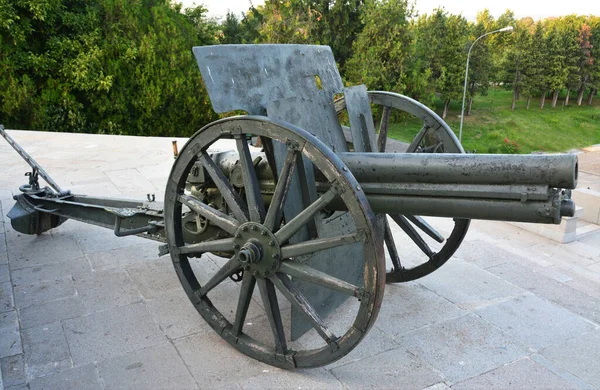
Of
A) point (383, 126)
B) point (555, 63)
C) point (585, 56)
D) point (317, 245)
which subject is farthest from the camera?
point (585, 56)

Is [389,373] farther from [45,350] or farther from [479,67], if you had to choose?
[479,67]

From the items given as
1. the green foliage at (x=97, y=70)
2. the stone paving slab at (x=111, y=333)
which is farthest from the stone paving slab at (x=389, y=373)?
the green foliage at (x=97, y=70)

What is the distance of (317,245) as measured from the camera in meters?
3.09

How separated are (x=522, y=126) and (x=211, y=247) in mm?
29448

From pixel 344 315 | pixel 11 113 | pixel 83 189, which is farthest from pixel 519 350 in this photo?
pixel 11 113

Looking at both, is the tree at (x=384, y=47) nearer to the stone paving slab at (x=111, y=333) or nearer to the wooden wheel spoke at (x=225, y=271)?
the stone paving slab at (x=111, y=333)

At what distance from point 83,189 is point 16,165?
7.80ft

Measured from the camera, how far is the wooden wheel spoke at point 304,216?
299 centimetres

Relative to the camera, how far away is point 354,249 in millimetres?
4070

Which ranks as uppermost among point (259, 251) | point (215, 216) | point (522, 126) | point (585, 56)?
point (585, 56)

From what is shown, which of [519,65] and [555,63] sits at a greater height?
[555,63]

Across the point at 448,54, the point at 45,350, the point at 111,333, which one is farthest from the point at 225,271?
the point at 448,54

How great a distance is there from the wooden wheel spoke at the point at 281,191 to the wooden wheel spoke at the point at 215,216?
288 mm

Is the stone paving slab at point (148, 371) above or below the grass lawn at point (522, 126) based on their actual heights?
above
